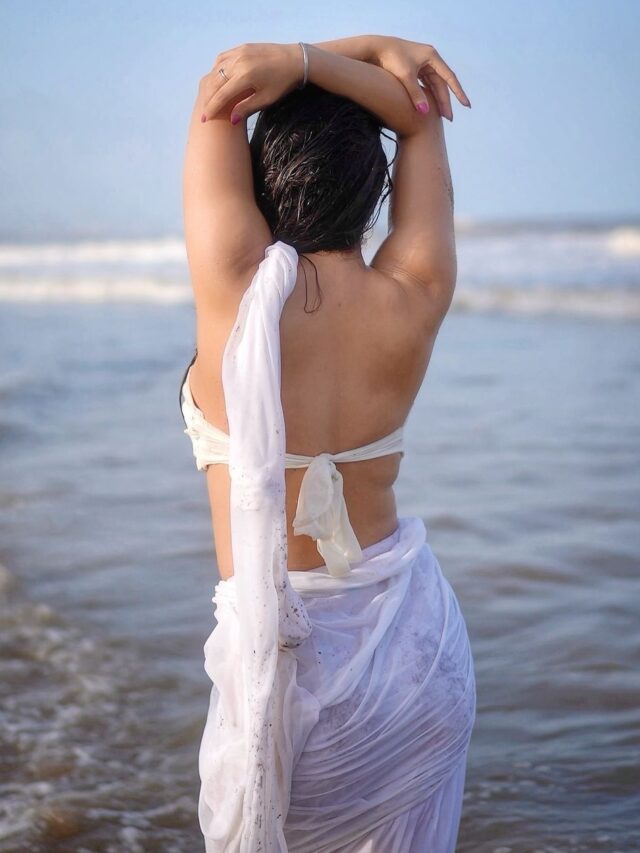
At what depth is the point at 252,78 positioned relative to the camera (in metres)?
1.75

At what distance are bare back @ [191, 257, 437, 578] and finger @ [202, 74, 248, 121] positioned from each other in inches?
10.6

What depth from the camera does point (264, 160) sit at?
6.04 feet

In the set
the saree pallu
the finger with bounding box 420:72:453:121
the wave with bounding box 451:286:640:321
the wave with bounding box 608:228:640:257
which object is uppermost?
the finger with bounding box 420:72:453:121

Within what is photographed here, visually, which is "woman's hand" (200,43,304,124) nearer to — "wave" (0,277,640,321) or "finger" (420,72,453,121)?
"finger" (420,72,453,121)

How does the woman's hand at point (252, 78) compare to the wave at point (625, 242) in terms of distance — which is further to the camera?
the wave at point (625, 242)

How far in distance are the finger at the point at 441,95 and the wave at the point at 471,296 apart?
9948mm

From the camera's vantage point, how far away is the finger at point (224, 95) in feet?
5.74

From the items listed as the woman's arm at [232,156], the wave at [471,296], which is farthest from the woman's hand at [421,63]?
the wave at [471,296]

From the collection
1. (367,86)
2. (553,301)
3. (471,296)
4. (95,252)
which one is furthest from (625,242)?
(367,86)

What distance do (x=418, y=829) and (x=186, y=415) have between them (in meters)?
0.82

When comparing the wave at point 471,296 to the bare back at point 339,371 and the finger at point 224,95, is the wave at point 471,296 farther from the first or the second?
the finger at point 224,95

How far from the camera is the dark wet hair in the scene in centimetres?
181

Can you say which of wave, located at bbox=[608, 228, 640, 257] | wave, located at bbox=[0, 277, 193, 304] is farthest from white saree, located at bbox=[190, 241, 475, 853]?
wave, located at bbox=[608, 228, 640, 257]

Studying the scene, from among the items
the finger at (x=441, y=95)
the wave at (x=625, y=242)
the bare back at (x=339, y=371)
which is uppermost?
the finger at (x=441, y=95)
